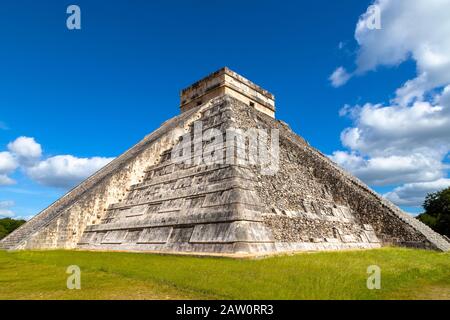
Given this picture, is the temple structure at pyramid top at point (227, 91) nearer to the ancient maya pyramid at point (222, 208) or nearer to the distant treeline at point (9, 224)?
the ancient maya pyramid at point (222, 208)

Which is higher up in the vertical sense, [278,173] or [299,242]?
[278,173]

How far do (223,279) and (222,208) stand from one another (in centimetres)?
381

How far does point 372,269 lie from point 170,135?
1176 centimetres

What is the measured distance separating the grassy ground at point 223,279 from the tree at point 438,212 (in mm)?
26851

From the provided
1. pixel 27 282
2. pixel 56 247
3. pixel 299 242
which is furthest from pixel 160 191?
pixel 27 282

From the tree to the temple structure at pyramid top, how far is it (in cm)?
2065

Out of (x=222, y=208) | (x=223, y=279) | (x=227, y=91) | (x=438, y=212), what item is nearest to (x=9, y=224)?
(x=227, y=91)

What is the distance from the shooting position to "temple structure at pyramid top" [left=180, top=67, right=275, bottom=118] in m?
19.4

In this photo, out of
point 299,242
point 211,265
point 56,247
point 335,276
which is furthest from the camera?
point 56,247

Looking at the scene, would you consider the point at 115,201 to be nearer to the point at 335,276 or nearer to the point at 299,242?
the point at 299,242

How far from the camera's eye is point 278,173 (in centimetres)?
1327

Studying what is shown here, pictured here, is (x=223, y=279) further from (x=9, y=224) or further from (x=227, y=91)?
(x=9, y=224)

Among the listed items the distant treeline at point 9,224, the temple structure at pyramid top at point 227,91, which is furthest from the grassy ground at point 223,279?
the distant treeline at point 9,224
